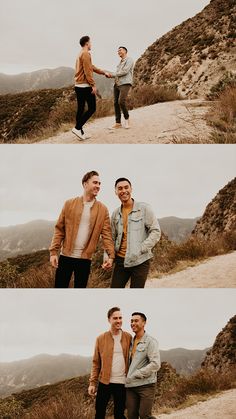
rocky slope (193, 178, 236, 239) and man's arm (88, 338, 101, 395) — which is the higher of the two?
rocky slope (193, 178, 236, 239)

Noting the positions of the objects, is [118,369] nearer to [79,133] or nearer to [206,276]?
[206,276]

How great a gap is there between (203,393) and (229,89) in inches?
236

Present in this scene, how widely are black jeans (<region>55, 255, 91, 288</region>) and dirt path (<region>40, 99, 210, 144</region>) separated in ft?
10.6

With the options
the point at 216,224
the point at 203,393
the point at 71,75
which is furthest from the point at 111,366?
the point at 71,75

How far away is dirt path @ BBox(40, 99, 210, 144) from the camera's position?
9742 millimetres

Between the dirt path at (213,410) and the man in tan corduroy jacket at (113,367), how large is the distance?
8.07ft

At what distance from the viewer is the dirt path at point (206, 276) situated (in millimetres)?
9570

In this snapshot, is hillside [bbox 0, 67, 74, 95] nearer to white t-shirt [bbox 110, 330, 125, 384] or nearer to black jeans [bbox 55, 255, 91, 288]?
black jeans [bbox 55, 255, 91, 288]

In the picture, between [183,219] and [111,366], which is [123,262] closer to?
[111,366]

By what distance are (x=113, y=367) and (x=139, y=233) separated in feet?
5.14

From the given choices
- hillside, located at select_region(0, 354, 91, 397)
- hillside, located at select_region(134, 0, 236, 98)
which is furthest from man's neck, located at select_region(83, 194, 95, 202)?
hillside, located at select_region(134, 0, 236, 98)

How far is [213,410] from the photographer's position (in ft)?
28.2

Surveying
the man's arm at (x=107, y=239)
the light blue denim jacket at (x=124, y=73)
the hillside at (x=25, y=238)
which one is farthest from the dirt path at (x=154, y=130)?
the man's arm at (x=107, y=239)

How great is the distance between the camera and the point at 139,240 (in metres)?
6.75
